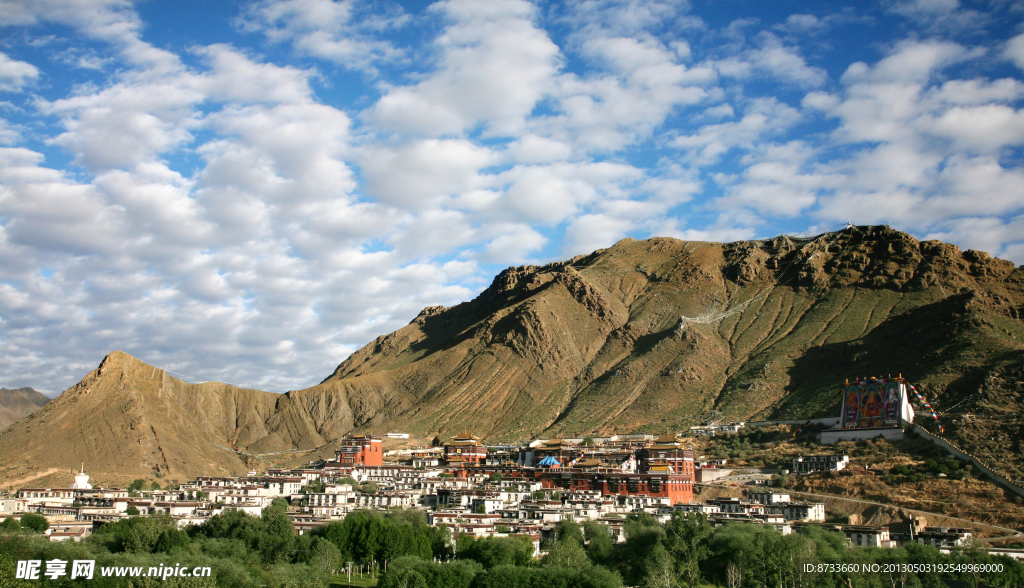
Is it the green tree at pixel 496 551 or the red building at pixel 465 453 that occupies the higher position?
the red building at pixel 465 453

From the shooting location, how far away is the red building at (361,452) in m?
118

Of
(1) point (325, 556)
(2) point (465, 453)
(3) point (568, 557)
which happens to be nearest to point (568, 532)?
(3) point (568, 557)

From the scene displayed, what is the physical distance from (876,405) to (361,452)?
62.8 m

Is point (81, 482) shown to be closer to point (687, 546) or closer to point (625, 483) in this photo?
point (625, 483)

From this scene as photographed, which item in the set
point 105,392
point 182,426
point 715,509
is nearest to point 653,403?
point 715,509

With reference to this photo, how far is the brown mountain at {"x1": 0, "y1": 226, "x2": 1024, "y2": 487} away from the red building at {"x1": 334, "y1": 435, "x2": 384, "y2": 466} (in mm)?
20376

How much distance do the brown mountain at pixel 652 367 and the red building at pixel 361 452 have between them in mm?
20376

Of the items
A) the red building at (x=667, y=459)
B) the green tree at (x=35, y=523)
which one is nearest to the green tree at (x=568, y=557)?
the red building at (x=667, y=459)

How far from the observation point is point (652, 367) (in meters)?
155

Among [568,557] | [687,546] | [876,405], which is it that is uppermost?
[876,405]

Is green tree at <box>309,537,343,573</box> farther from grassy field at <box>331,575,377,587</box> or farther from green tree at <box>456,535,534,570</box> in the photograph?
green tree at <box>456,535,534,570</box>

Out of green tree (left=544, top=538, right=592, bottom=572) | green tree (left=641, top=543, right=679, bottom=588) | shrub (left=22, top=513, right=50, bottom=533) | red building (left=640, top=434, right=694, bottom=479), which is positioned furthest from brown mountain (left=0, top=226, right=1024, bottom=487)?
green tree (left=544, top=538, right=592, bottom=572)

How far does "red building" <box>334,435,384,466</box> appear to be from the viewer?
118 metres

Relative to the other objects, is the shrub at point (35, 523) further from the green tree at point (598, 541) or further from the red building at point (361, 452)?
the red building at point (361, 452)
